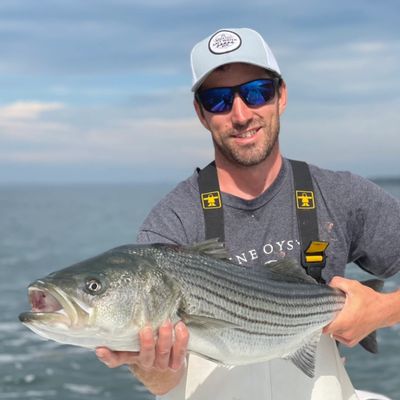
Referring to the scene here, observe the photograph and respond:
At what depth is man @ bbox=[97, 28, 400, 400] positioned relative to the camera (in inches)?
191

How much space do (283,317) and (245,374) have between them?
66cm

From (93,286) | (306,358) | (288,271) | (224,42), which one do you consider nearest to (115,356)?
(93,286)

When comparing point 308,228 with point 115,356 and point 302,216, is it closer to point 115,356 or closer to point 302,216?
point 302,216

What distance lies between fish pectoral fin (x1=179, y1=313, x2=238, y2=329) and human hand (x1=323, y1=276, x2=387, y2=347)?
1177mm

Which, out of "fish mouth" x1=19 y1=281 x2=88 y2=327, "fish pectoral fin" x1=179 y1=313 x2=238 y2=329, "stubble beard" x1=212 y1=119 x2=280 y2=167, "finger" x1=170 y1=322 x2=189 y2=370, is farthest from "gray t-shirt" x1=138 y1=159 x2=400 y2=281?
"fish mouth" x1=19 y1=281 x2=88 y2=327

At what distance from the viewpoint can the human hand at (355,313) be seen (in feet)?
15.8

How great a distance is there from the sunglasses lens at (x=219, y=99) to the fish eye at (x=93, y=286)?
1966 mm

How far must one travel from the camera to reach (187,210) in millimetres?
4973

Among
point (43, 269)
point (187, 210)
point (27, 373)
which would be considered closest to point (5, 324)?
point (27, 373)

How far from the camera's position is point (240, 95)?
5012 mm

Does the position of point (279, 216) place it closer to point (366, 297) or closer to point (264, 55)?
point (366, 297)

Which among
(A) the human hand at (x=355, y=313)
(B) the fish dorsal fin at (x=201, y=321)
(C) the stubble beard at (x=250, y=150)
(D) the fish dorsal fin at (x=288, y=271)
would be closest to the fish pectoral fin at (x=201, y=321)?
(B) the fish dorsal fin at (x=201, y=321)

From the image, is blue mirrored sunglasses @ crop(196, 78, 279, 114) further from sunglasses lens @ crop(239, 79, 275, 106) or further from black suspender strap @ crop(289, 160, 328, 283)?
black suspender strap @ crop(289, 160, 328, 283)

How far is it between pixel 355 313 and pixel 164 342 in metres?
1.72
